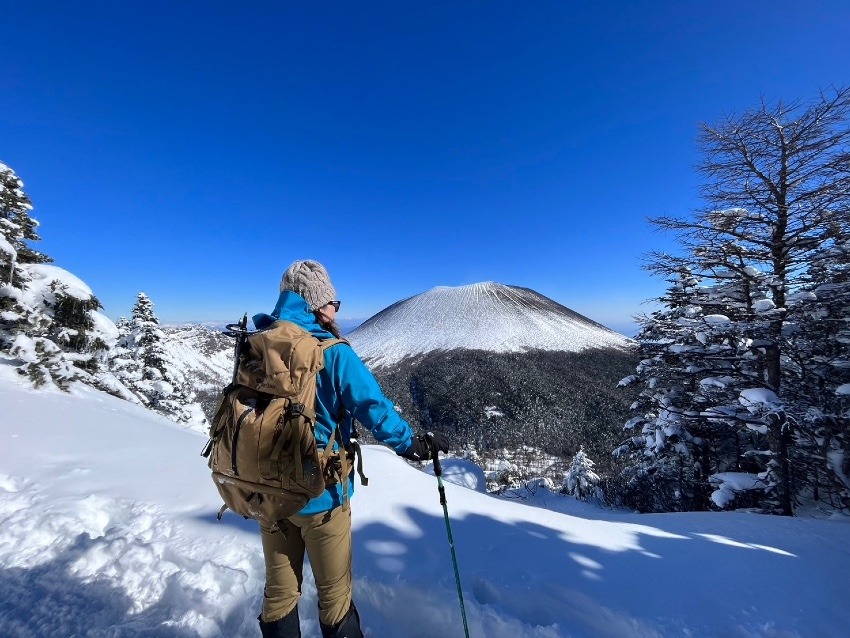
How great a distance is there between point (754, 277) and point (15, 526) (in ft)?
38.9

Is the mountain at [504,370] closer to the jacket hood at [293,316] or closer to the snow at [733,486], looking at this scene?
the snow at [733,486]

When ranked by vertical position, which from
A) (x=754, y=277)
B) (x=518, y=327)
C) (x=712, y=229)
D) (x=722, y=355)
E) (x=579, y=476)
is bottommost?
(x=579, y=476)

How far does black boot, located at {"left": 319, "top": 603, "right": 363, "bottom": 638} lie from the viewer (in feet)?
7.03

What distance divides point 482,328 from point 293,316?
16896cm

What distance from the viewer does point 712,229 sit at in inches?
297


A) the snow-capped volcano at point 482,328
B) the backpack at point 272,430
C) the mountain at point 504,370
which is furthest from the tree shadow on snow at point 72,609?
the snow-capped volcano at point 482,328

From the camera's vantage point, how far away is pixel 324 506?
2.01 m

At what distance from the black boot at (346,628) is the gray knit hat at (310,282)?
1.93 m

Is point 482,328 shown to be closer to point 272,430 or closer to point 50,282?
point 50,282

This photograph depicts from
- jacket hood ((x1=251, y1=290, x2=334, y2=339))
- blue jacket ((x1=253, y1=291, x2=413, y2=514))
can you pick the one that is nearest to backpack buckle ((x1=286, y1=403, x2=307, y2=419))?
blue jacket ((x1=253, y1=291, x2=413, y2=514))

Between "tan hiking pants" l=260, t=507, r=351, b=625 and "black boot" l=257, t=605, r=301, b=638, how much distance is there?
0.11ft

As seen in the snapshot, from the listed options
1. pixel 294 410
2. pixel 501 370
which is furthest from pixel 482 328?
pixel 294 410

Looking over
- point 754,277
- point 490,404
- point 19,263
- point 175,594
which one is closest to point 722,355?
point 754,277

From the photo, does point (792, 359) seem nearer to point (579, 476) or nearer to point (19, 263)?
point (579, 476)
